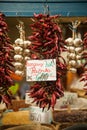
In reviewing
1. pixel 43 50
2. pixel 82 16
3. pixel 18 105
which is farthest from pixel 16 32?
pixel 43 50

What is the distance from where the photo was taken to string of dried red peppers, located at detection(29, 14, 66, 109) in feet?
7.35

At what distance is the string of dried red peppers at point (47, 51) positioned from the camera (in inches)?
88.2

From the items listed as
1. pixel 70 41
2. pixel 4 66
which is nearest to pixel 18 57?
pixel 4 66

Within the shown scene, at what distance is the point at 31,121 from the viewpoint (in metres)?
2.80

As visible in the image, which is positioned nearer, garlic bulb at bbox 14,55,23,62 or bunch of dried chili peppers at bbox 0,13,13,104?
bunch of dried chili peppers at bbox 0,13,13,104

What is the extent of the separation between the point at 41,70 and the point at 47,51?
0.16m

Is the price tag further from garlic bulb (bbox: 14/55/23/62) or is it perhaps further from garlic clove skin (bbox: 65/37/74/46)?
garlic clove skin (bbox: 65/37/74/46)

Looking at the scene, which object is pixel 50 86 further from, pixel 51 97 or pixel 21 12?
pixel 21 12

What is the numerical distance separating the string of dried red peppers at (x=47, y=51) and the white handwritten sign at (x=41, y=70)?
6 centimetres

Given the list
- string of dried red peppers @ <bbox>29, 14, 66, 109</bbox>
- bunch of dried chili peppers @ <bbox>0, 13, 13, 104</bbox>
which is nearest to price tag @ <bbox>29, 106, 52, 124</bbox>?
string of dried red peppers @ <bbox>29, 14, 66, 109</bbox>

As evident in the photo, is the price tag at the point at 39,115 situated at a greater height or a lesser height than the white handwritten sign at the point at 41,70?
lesser

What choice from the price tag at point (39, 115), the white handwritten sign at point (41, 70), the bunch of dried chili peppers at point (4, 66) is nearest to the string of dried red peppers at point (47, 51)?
the white handwritten sign at point (41, 70)

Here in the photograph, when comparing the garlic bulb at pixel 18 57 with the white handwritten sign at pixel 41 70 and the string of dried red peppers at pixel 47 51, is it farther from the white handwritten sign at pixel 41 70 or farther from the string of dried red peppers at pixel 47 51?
the white handwritten sign at pixel 41 70

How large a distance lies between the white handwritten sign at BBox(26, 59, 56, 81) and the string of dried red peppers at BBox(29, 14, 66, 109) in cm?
6
